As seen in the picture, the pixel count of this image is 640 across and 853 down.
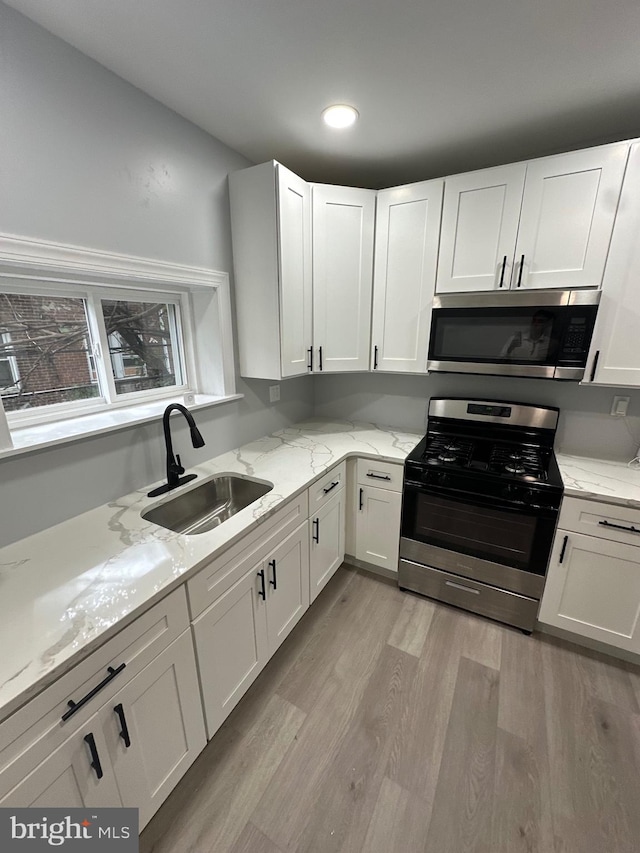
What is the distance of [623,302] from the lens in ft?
5.16

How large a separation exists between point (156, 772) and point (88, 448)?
1.11 metres

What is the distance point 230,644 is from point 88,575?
0.60 metres

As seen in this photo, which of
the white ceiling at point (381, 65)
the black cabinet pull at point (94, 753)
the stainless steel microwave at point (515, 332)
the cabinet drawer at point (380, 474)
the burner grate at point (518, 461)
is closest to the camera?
the black cabinet pull at point (94, 753)

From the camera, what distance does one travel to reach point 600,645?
1741 millimetres

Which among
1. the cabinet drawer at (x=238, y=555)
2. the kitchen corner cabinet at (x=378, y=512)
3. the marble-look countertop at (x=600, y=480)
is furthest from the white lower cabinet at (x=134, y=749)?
the marble-look countertop at (x=600, y=480)

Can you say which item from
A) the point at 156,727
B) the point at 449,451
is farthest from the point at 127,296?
the point at 449,451

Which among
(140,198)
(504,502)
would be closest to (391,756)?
(504,502)

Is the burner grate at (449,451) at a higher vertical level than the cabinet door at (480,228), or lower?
lower

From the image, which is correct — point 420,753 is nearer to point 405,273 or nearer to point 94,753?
point 94,753

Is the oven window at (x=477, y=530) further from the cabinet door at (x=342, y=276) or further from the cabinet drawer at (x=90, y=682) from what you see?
the cabinet drawer at (x=90, y=682)

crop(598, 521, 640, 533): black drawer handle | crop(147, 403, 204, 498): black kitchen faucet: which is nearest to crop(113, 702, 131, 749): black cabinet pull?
crop(147, 403, 204, 498): black kitchen faucet

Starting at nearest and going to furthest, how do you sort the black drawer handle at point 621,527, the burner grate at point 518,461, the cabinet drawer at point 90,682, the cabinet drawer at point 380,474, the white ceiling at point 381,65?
the cabinet drawer at point 90,682 → the white ceiling at point 381,65 → the black drawer handle at point 621,527 → the burner grate at point 518,461 → the cabinet drawer at point 380,474

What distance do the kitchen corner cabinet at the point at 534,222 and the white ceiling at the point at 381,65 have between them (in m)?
0.21

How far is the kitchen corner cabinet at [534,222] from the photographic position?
1523 millimetres
